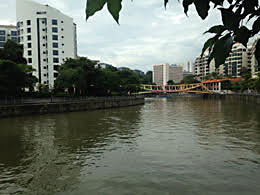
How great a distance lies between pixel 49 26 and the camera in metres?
53.2

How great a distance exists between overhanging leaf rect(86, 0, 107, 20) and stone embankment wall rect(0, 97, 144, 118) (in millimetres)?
25134

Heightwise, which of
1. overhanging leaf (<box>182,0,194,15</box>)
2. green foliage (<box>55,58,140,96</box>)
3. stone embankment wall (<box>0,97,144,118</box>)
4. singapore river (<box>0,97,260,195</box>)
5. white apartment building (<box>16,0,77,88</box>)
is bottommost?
singapore river (<box>0,97,260,195</box>)

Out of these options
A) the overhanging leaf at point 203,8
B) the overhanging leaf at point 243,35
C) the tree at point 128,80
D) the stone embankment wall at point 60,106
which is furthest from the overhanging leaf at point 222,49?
the tree at point 128,80

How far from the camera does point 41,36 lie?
53281mm

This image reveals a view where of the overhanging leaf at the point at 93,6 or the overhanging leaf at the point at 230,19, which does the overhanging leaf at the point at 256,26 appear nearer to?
the overhanging leaf at the point at 230,19

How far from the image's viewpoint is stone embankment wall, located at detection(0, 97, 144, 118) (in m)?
23.3

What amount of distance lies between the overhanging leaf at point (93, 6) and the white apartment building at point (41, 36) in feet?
181

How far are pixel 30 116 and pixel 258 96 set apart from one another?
47.1 metres

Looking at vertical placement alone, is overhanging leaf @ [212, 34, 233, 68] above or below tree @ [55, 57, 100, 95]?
below

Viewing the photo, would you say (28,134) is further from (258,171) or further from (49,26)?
(49,26)

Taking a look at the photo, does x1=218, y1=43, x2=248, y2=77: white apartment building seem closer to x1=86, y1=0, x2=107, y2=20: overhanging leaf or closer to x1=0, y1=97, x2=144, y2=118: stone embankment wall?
x1=0, y1=97, x2=144, y2=118: stone embankment wall

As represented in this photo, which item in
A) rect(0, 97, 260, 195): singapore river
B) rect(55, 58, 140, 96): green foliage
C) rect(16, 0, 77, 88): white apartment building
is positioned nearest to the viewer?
rect(0, 97, 260, 195): singapore river

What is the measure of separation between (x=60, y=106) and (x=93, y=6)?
29.2 metres

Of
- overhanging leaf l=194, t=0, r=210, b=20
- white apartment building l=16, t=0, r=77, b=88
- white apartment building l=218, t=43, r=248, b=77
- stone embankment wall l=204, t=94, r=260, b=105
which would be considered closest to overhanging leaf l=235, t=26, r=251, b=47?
overhanging leaf l=194, t=0, r=210, b=20
